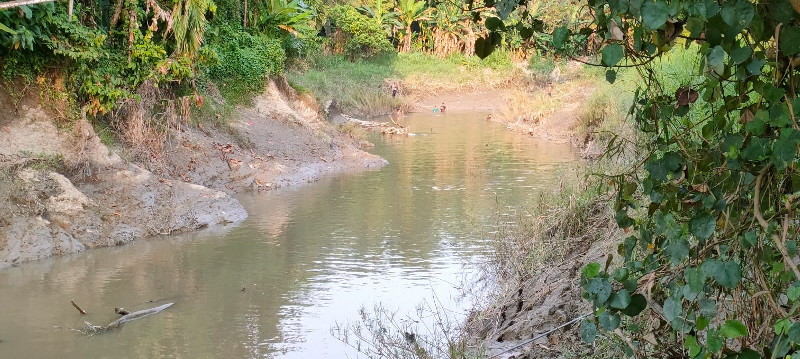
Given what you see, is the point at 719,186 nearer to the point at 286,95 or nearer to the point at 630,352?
the point at 630,352

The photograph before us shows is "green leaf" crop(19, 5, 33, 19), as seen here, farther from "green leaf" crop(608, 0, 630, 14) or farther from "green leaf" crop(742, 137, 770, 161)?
"green leaf" crop(742, 137, 770, 161)

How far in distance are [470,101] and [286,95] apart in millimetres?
13772

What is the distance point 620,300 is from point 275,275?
745 cm

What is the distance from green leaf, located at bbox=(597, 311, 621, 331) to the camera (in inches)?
104

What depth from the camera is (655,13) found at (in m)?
2.15

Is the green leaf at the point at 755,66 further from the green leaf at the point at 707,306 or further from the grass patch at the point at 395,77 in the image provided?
the grass patch at the point at 395,77

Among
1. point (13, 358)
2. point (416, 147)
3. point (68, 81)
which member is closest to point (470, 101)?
point (416, 147)

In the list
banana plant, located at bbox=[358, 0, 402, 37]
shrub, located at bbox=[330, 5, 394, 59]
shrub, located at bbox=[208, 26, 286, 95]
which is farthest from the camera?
banana plant, located at bbox=[358, 0, 402, 37]

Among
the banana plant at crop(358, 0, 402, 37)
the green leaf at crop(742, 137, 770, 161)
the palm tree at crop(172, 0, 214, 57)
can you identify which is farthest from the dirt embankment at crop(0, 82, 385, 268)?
the banana plant at crop(358, 0, 402, 37)

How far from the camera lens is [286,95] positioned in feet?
63.2

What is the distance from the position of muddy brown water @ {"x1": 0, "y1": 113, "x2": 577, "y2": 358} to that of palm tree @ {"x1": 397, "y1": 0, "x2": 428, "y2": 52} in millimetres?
20235

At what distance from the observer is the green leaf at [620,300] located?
2566 mm

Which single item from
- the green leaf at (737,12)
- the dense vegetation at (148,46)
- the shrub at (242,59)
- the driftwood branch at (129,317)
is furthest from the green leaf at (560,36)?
the shrub at (242,59)

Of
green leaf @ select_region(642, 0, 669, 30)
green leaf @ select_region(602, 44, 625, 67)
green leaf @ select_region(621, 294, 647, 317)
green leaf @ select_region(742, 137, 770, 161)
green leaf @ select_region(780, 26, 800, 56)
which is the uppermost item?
green leaf @ select_region(642, 0, 669, 30)
